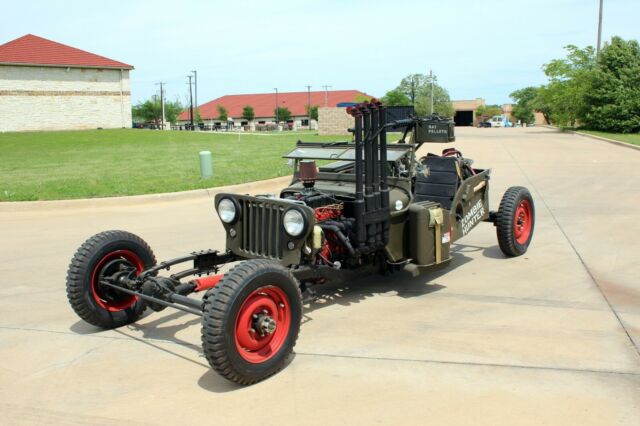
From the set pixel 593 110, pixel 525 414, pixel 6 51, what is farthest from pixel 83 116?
pixel 525 414

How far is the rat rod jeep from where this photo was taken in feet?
12.9

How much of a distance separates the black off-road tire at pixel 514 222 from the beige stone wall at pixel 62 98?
1867 inches

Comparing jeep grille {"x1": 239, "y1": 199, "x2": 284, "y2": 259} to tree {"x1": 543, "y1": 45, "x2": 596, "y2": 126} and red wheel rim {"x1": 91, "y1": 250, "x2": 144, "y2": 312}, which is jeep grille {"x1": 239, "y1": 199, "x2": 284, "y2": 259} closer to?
red wheel rim {"x1": 91, "y1": 250, "x2": 144, "y2": 312}

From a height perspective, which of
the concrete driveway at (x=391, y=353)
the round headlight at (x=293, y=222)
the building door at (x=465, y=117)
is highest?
the building door at (x=465, y=117)

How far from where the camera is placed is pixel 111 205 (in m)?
11.6

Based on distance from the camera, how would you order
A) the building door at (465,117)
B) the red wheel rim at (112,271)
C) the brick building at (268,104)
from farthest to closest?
the building door at (465,117) < the brick building at (268,104) < the red wheel rim at (112,271)

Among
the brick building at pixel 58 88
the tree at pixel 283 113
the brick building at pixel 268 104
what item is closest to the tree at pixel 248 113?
the brick building at pixel 268 104

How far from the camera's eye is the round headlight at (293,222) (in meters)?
4.73

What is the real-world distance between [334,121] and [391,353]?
3301cm

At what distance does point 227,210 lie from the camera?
Answer: 17.3 ft

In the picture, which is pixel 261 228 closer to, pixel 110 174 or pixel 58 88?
pixel 110 174

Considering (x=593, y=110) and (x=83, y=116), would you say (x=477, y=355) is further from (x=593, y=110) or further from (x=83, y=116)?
(x=83, y=116)

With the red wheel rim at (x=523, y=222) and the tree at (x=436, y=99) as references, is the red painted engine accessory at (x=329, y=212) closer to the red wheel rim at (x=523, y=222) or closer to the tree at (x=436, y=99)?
the red wheel rim at (x=523, y=222)

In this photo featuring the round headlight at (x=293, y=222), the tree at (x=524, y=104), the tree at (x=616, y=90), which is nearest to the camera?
the round headlight at (x=293, y=222)
